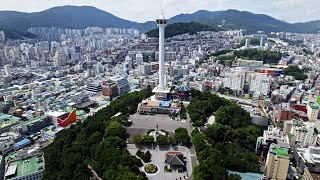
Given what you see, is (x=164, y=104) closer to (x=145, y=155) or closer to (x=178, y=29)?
(x=145, y=155)

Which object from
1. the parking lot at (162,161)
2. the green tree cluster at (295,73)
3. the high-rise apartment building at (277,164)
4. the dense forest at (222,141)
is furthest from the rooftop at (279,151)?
the green tree cluster at (295,73)

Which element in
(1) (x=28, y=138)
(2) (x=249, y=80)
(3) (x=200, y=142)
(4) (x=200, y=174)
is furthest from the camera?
(2) (x=249, y=80)

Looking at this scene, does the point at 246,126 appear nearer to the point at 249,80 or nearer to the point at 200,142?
the point at 200,142

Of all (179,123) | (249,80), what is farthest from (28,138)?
(249,80)

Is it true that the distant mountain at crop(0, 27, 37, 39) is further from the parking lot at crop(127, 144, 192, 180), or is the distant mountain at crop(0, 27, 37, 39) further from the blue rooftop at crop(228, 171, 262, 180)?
the blue rooftop at crop(228, 171, 262, 180)

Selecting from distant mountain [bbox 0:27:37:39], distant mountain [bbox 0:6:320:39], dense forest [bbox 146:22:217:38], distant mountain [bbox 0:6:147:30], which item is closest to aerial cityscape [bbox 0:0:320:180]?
dense forest [bbox 146:22:217:38]

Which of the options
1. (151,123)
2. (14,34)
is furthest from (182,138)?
(14,34)
